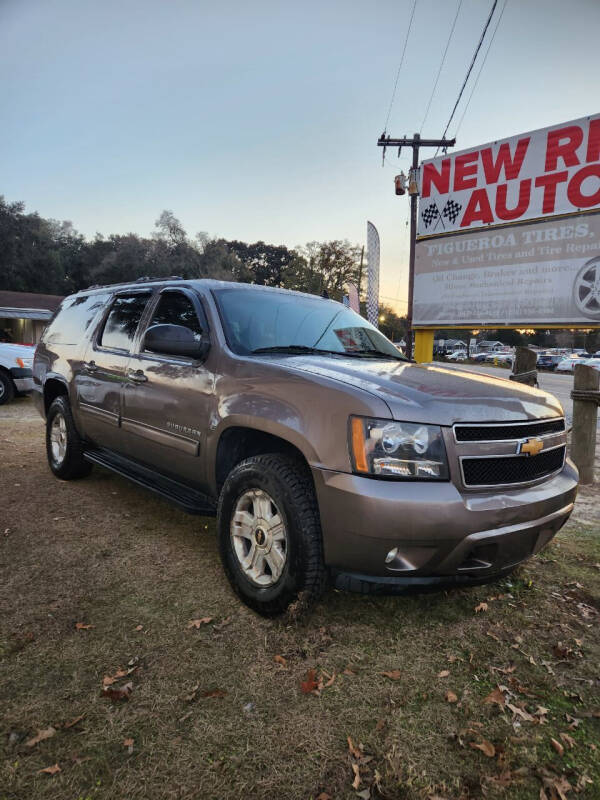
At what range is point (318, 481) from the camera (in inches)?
89.1

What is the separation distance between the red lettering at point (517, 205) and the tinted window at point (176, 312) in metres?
5.05

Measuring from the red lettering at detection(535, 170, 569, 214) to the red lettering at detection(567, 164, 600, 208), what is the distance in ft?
0.47

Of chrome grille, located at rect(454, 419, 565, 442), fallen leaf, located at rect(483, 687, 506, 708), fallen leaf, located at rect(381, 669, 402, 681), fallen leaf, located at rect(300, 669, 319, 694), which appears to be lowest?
fallen leaf, located at rect(483, 687, 506, 708)

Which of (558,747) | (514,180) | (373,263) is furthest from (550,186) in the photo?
(373,263)

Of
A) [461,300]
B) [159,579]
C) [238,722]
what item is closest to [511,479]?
[238,722]

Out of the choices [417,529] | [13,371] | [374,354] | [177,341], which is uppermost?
[177,341]

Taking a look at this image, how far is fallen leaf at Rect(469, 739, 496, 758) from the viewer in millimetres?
1812

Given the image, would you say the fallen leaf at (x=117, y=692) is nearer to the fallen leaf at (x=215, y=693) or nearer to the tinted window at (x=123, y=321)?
the fallen leaf at (x=215, y=693)

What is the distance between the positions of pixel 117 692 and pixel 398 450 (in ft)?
5.17

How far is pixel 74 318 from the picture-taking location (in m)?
4.94

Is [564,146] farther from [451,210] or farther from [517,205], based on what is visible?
[451,210]

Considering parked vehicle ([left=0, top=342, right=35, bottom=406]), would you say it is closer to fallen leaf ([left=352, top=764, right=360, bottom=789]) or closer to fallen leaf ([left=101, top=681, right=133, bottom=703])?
fallen leaf ([left=101, top=681, right=133, bottom=703])

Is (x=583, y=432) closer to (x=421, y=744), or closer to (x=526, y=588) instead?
(x=526, y=588)

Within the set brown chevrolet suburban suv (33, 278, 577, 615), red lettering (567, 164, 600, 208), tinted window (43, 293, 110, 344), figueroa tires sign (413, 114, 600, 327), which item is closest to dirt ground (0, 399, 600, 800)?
brown chevrolet suburban suv (33, 278, 577, 615)
